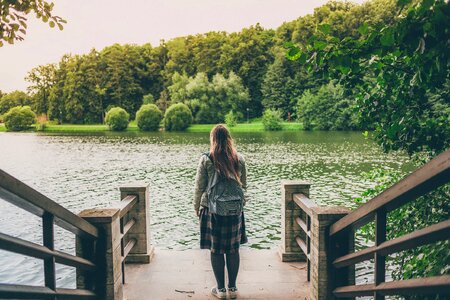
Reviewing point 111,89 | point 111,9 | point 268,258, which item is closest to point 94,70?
point 111,89

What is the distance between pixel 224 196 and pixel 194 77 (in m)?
86.9

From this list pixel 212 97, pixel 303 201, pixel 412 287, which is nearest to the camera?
pixel 412 287

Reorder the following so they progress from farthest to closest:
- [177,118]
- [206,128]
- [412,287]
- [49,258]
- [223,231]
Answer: [177,118], [206,128], [223,231], [49,258], [412,287]

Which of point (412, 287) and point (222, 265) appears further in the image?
point (222, 265)

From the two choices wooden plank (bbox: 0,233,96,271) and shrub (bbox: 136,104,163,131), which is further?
shrub (bbox: 136,104,163,131)

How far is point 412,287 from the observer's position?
1.92m

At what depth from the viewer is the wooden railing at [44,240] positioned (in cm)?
190

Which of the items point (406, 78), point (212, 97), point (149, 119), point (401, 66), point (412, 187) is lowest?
point (412, 187)

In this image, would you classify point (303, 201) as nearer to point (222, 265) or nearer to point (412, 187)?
point (222, 265)

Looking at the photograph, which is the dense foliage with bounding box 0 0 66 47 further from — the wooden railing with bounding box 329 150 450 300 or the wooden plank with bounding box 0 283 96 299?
the wooden railing with bounding box 329 150 450 300

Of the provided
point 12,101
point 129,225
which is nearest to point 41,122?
point 12,101

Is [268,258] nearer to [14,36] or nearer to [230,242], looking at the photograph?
[230,242]

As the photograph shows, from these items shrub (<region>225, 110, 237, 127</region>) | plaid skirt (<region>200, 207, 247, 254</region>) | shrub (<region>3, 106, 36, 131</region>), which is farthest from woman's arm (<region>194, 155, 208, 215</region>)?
shrub (<region>3, 106, 36, 131</region>)

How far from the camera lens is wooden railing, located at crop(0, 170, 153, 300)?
2.00 m
